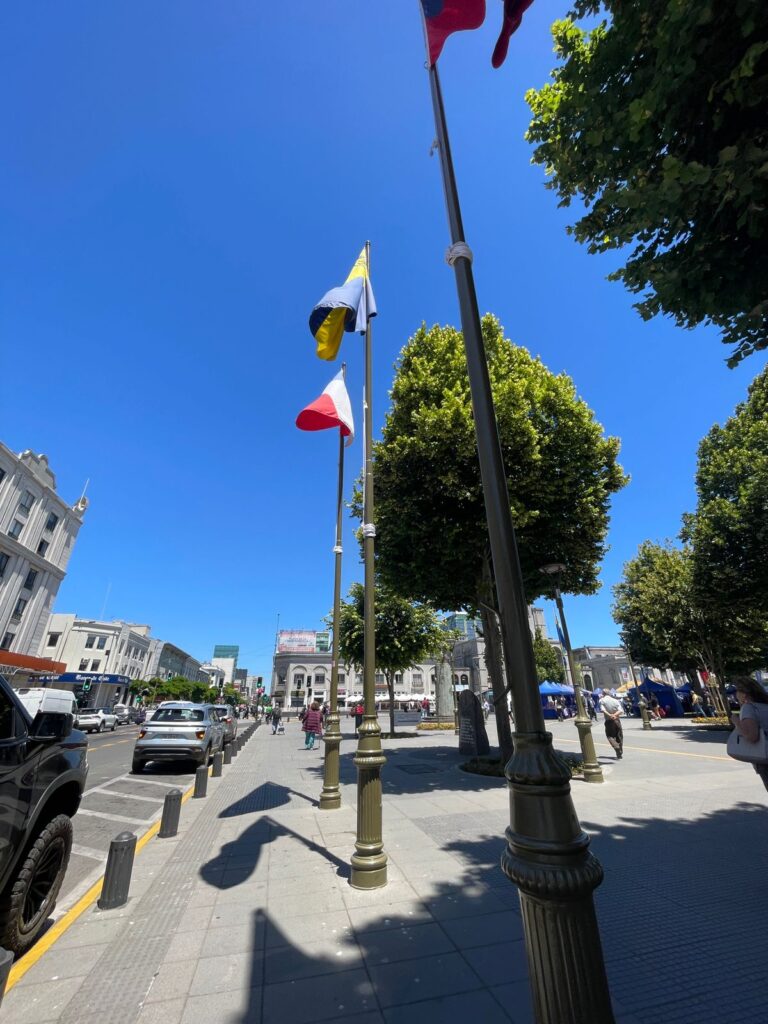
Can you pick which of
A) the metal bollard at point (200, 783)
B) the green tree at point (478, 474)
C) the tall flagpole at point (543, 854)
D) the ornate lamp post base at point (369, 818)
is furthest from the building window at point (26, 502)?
the tall flagpole at point (543, 854)

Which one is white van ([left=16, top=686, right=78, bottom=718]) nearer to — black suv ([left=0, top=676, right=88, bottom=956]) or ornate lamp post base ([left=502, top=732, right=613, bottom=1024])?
black suv ([left=0, top=676, right=88, bottom=956])

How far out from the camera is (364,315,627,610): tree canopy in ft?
35.6

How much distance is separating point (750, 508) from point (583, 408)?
1057 centimetres

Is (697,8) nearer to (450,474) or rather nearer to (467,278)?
(467,278)

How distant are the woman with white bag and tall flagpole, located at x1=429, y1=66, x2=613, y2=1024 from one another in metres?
3.88

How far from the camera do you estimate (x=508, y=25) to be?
3.97m

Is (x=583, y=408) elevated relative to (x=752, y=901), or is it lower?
elevated

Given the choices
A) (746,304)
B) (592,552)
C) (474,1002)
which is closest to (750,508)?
(592,552)

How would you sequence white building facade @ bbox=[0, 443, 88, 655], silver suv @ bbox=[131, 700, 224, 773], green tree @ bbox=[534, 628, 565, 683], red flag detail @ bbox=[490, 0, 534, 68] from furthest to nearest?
green tree @ bbox=[534, 628, 565, 683]
white building facade @ bbox=[0, 443, 88, 655]
silver suv @ bbox=[131, 700, 224, 773]
red flag detail @ bbox=[490, 0, 534, 68]

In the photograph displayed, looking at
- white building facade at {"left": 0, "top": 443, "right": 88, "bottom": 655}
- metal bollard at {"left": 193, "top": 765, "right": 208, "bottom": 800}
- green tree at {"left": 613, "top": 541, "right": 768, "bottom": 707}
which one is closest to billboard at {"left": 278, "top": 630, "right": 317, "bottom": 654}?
white building facade at {"left": 0, "top": 443, "right": 88, "bottom": 655}

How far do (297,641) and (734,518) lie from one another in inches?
3451

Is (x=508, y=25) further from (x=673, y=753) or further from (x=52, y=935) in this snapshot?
(x=673, y=753)

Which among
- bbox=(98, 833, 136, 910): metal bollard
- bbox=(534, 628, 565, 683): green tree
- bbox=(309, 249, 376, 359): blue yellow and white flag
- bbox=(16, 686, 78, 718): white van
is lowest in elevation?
bbox=(98, 833, 136, 910): metal bollard

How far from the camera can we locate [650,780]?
10.0 m
